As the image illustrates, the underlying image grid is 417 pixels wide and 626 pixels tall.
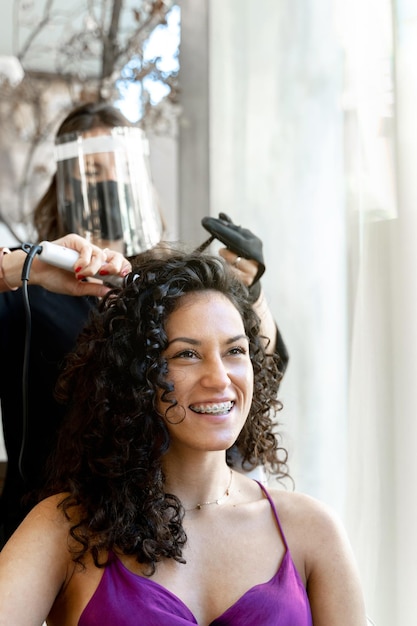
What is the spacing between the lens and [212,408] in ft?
4.72

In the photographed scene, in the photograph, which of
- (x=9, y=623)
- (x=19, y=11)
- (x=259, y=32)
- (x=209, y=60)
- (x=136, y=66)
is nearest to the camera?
(x=9, y=623)

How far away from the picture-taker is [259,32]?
2426mm

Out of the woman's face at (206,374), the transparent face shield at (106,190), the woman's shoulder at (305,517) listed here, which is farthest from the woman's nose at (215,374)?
the transparent face shield at (106,190)

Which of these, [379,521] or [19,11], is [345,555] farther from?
[19,11]

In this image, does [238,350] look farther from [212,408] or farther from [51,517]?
[51,517]

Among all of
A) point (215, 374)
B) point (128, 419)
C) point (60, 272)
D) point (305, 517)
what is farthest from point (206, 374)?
point (60, 272)

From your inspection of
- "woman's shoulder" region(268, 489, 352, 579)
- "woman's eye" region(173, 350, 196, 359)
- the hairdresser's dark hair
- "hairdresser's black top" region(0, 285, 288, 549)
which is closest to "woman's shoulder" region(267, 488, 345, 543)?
"woman's shoulder" region(268, 489, 352, 579)

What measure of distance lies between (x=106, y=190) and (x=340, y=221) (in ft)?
1.79

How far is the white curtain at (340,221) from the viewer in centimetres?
154

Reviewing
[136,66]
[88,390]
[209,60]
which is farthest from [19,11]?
[88,390]

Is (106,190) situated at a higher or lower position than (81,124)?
lower

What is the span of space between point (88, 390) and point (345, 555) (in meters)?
0.51

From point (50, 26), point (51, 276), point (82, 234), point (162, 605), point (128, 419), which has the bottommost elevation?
point (162, 605)

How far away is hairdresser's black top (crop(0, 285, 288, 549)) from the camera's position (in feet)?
6.14
